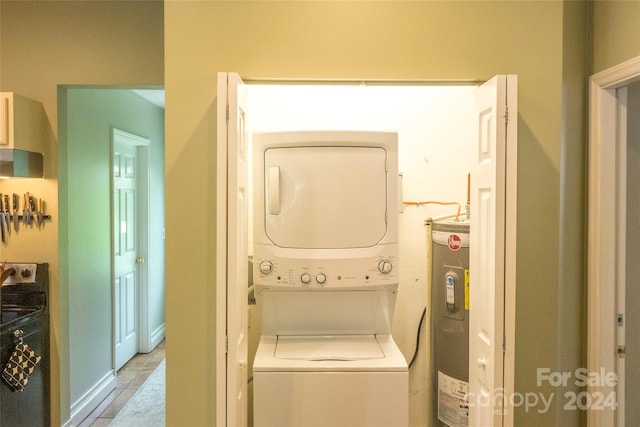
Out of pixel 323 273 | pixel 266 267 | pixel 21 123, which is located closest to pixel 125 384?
pixel 21 123

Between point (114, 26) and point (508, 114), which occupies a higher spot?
point (114, 26)

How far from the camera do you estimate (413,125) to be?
114 inches

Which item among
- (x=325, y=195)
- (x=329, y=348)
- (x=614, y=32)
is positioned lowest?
(x=329, y=348)

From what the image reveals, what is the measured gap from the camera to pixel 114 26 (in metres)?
3.15

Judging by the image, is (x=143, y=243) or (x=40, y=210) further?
(x=143, y=243)

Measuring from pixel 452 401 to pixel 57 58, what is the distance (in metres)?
3.09

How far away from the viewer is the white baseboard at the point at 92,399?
3.52 meters

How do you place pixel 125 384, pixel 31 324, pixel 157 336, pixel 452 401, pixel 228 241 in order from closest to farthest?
pixel 228 241, pixel 452 401, pixel 31 324, pixel 125 384, pixel 157 336

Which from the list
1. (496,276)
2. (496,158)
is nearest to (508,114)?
(496,158)

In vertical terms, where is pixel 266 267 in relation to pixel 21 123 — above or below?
below

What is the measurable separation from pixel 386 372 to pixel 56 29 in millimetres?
2840

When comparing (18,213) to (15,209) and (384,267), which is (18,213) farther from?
(384,267)

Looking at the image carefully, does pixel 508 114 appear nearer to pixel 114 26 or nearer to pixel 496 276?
pixel 496 276

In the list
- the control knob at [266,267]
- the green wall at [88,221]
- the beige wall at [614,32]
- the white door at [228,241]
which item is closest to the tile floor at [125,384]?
the green wall at [88,221]
